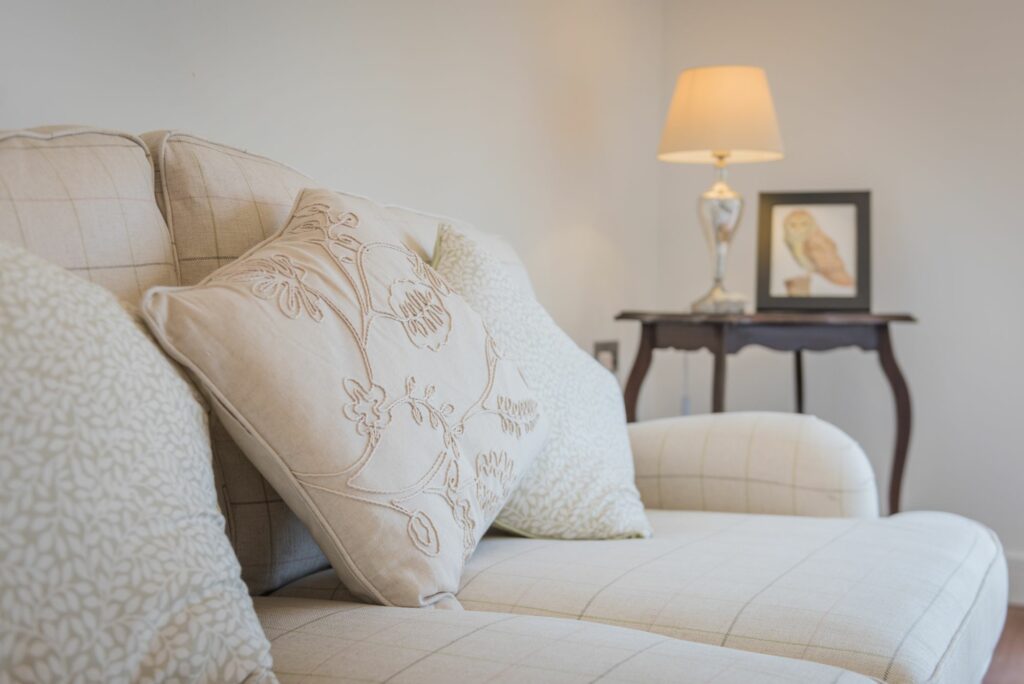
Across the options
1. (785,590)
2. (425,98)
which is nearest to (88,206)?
(785,590)

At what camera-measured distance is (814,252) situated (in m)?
3.17

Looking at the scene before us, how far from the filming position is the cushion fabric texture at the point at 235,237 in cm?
119

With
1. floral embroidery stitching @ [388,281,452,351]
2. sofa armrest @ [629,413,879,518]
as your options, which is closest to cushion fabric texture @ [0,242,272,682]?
floral embroidery stitching @ [388,281,452,351]

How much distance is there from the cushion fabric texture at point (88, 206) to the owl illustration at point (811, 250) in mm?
2245

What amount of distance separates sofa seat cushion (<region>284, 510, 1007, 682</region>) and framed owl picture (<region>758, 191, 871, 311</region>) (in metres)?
1.54

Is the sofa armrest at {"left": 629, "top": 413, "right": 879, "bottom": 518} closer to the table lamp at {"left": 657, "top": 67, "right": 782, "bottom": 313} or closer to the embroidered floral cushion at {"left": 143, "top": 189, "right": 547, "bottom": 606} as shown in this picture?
the embroidered floral cushion at {"left": 143, "top": 189, "right": 547, "bottom": 606}

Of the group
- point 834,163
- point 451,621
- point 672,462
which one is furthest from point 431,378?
point 834,163

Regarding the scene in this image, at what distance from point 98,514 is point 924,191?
2973 mm

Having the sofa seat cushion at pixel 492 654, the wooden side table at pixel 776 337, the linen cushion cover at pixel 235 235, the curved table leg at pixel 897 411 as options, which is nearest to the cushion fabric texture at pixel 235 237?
the linen cushion cover at pixel 235 235

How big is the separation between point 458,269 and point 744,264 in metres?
2.15

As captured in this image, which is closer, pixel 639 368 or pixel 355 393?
pixel 355 393

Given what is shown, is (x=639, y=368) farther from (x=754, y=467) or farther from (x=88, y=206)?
(x=88, y=206)

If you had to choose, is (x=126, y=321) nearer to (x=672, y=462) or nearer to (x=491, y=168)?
(x=672, y=462)

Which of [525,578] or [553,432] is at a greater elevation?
[553,432]
